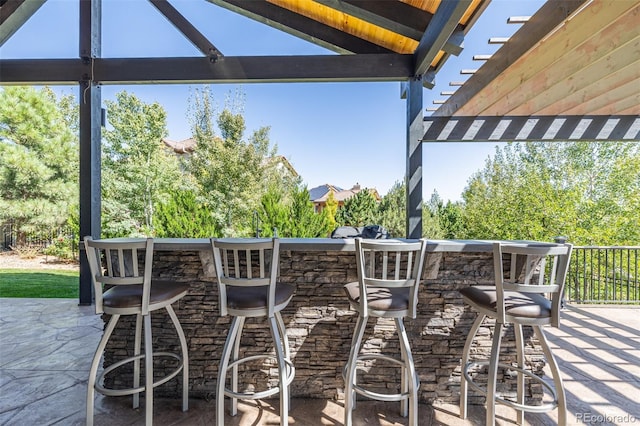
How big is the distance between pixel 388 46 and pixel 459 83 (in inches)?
41.1

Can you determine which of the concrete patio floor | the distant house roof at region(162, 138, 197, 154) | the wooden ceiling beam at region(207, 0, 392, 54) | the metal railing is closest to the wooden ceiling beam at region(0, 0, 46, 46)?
the wooden ceiling beam at region(207, 0, 392, 54)

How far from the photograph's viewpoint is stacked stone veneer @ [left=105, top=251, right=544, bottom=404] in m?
2.01

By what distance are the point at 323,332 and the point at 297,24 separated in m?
3.92

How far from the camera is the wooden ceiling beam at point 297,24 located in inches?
149

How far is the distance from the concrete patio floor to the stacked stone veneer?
0.14 m

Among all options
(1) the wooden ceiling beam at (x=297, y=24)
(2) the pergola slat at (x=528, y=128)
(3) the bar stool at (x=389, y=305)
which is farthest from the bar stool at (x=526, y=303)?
(1) the wooden ceiling beam at (x=297, y=24)

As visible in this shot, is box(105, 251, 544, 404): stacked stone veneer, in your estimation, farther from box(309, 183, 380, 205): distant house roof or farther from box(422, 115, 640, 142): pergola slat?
box(309, 183, 380, 205): distant house roof

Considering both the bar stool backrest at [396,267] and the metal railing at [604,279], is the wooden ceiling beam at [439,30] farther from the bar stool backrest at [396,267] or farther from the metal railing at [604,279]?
the metal railing at [604,279]

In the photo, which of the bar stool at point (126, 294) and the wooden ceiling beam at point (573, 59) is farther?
the wooden ceiling beam at point (573, 59)

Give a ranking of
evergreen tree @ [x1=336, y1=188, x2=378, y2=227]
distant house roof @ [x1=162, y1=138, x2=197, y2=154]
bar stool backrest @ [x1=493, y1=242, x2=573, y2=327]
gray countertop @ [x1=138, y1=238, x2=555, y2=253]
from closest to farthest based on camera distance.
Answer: bar stool backrest @ [x1=493, y1=242, x2=573, y2=327]
gray countertop @ [x1=138, y1=238, x2=555, y2=253]
distant house roof @ [x1=162, y1=138, x2=197, y2=154]
evergreen tree @ [x1=336, y1=188, x2=378, y2=227]

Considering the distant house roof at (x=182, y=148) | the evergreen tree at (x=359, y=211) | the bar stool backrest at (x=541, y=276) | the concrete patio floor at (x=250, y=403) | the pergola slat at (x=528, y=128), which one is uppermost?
the distant house roof at (x=182, y=148)

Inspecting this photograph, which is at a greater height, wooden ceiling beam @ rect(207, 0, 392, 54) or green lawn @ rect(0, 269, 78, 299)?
wooden ceiling beam @ rect(207, 0, 392, 54)

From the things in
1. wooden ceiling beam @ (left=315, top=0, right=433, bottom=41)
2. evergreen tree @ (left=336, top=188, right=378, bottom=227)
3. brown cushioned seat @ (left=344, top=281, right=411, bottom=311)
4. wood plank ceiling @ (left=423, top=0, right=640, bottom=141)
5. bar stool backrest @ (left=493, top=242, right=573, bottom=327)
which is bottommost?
brown cushioned seat @ (left=344, top=281, right=411, bottom=311)

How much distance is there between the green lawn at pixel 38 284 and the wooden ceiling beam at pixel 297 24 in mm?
5300
